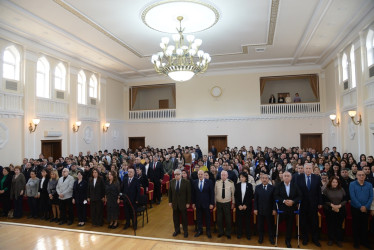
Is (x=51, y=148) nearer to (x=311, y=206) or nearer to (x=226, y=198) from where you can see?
(x=226, y=198)

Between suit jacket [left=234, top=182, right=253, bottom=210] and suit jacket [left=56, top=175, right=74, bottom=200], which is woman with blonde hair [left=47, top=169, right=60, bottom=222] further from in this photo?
suit jacket [left=234, top=182, right=253, bottom=210]

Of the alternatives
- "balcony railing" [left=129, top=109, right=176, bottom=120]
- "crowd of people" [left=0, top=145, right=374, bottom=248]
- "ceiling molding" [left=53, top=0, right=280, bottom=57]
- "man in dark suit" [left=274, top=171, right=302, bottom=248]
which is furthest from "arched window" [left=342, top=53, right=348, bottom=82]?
"balcony railing" [left=129, top=109, right=176, bottom=120]

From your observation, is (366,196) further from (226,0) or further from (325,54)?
(325,54)

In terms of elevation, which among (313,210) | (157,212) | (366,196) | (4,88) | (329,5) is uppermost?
(329,5)

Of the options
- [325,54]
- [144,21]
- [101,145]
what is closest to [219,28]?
[144,21]

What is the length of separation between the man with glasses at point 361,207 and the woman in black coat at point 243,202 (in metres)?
2.16

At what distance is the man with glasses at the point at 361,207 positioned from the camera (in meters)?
5.26

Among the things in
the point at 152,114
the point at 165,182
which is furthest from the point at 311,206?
the point at 152,114

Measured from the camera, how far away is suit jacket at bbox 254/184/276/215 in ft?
18.1

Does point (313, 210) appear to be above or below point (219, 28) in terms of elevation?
below

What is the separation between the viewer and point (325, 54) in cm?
1409

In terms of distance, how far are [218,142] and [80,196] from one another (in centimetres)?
1177

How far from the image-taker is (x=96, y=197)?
6.86 metres

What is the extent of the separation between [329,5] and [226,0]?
11.8 ft
